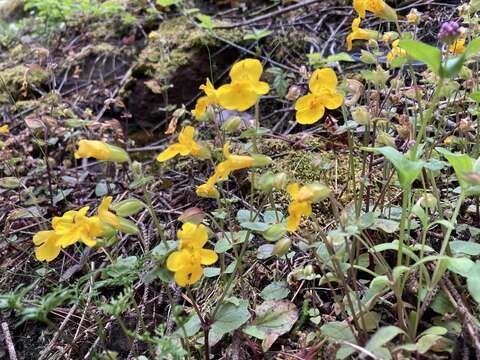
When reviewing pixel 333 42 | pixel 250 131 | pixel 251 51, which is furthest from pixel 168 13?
pixel 250 131

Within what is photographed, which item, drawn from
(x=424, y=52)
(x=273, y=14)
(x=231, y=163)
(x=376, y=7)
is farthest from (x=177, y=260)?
(x=273, y=14)

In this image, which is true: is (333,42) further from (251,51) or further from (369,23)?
(251,51)

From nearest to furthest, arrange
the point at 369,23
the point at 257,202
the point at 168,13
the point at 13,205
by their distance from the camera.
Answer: the point at 257,202 → the point at 13,205 → the point at 369,23 → the point at 168,13

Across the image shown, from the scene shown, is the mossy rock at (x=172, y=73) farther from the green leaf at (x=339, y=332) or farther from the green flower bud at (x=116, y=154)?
the green leaf at (x=339, y=332)

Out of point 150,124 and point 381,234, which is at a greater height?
point 381,234

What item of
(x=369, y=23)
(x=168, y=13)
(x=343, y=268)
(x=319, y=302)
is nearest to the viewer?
(x=343, y=268)

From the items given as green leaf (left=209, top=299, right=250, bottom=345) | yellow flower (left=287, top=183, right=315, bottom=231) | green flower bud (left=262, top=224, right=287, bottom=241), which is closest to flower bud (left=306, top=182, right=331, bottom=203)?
yellow flower (left=287, top=183, right=315, bottom=231)

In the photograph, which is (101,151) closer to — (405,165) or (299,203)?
(299,203)

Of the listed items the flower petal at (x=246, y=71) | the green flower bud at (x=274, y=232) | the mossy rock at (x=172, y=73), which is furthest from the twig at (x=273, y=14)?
the green flower bud at (x=274, y=232)
